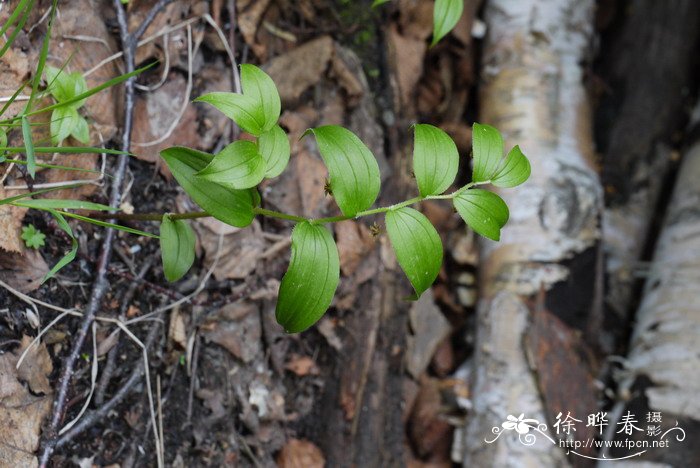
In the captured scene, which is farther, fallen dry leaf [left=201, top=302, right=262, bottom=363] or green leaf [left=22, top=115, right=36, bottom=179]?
fallen dry leaf [left=201, top=302, right=262, bottom=363]

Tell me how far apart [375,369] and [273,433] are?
1.07ft

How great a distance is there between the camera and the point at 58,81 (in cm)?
109

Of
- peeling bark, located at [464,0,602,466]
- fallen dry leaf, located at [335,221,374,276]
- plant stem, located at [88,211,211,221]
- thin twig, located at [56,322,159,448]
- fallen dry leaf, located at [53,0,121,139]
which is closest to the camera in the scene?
plant stem, located at [88,211,211,221]

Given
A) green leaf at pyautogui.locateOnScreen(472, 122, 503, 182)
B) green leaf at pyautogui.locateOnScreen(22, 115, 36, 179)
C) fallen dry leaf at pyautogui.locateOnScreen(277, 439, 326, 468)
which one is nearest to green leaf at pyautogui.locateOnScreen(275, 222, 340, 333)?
green leaf at pyautogui.locateOnScreen(472, 122, 503, 182)

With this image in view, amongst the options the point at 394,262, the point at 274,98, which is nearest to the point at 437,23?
the point at 274,98

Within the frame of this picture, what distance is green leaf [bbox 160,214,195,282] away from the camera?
1001 millimetres

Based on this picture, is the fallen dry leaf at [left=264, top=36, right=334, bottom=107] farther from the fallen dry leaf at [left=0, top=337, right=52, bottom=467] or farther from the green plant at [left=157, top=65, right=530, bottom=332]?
the fallen dry leaf at [left=0, top=337, right=52, bottom=467]

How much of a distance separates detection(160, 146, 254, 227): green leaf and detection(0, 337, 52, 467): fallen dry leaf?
1.47ft

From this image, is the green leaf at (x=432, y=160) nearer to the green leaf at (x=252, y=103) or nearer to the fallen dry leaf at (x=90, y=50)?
the green leaf at (x=252, y=103)

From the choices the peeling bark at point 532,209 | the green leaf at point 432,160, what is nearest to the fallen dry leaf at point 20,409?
the green leaf at point 432,160

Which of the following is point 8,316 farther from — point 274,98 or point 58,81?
point 274,98

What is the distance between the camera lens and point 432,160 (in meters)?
0.84

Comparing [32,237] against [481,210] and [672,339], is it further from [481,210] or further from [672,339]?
[672,339]

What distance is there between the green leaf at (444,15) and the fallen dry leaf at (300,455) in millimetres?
1018
